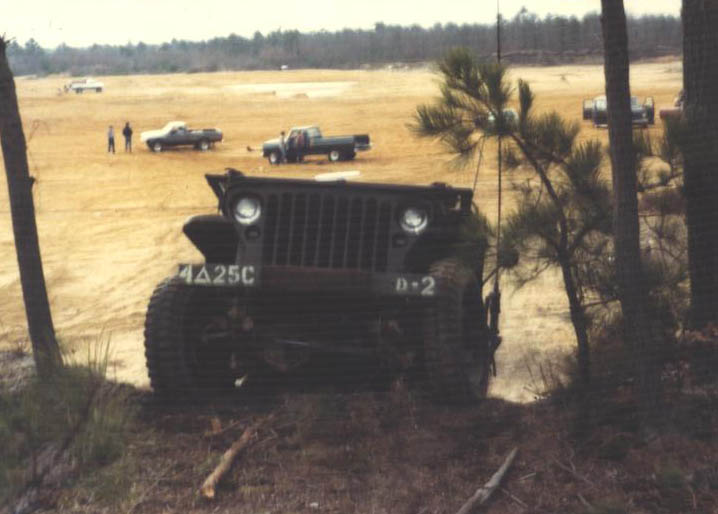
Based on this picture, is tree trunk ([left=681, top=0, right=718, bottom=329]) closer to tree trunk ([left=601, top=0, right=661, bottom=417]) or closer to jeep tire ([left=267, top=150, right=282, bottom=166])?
tree trunk ([left=601, top=0, right=661, bottom=417])

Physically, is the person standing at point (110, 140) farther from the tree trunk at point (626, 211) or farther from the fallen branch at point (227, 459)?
the tree trunk at point (626, 211)

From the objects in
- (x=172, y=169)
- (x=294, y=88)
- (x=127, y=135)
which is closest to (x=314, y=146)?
(x=294, y=88)

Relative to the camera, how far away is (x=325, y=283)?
680 centimetres

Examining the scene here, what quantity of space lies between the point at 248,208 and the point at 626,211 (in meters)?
2.18

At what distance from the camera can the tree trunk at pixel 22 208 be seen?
7.86m

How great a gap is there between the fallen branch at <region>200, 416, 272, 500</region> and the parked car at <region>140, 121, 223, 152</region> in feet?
45.7

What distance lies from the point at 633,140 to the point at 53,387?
3386 mm

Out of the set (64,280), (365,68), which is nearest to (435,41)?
(365,68)

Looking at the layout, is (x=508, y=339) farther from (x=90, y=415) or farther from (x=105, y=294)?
(x=105, y=294)

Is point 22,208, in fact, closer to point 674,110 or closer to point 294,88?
point 674,110

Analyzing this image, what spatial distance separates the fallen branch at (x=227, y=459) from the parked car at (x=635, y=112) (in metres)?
2.54

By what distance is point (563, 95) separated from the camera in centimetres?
928

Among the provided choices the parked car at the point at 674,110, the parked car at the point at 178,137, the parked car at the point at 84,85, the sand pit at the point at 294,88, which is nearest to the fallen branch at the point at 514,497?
the parked car at the point at 674,110

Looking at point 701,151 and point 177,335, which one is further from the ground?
point 701,151
